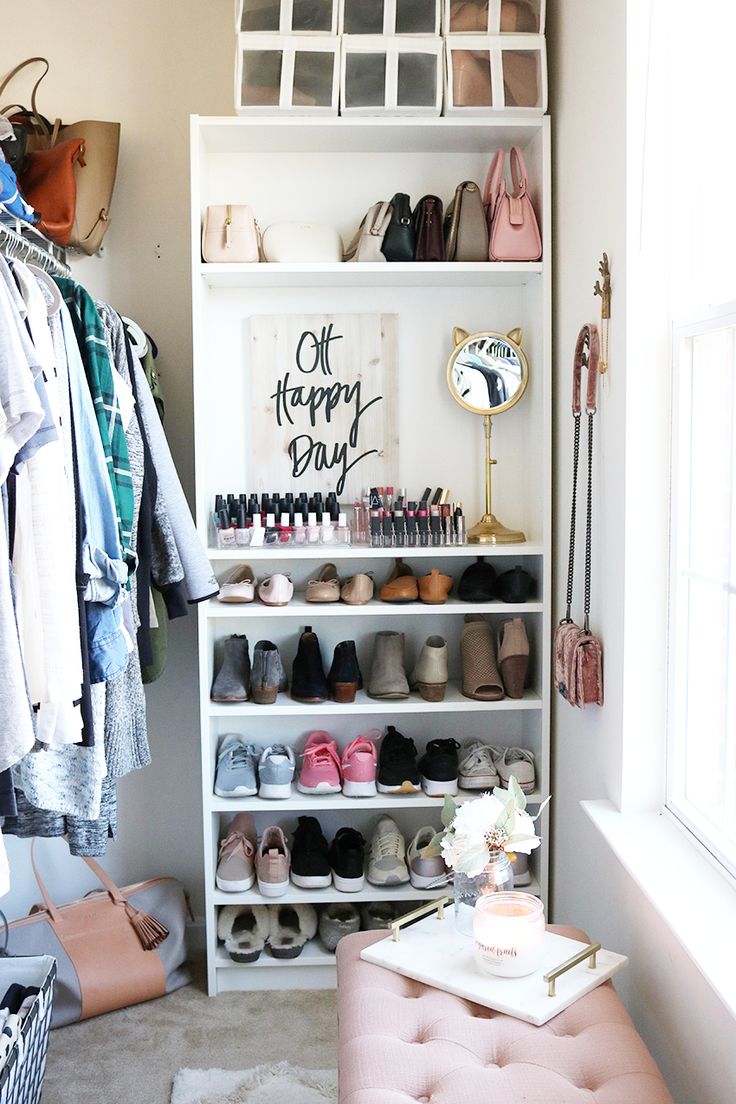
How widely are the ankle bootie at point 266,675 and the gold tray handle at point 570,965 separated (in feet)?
3.64

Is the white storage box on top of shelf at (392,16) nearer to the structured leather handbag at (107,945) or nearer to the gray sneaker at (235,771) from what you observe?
the gray sneaker at (235,771)

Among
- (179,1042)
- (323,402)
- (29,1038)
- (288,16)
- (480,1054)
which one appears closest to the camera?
(480,1054)

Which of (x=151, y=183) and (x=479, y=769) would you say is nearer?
(x=479, y=769)

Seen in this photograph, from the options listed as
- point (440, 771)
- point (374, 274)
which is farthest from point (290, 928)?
point (374, 274)

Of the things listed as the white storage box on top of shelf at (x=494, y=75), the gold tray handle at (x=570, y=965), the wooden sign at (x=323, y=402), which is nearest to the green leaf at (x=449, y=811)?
the gold tray handle at (x=570, y=965)

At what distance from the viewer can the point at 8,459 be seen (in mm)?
1382

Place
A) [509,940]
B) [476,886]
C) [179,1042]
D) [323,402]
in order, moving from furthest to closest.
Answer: [323,402], [179,1042], [476,886], [509,940]

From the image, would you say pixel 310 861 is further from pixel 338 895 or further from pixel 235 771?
pixel 235 771

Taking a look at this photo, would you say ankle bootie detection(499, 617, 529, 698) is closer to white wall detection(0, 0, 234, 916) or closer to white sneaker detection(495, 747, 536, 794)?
white sneaker detection(495, 747, 536, 794)

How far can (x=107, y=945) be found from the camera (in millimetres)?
2568

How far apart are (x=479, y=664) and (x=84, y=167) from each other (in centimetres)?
161

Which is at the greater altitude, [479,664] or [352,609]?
[352,609]

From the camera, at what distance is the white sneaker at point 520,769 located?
8.49 feet

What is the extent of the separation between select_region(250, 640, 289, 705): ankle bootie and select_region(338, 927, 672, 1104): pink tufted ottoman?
3.37 feet
